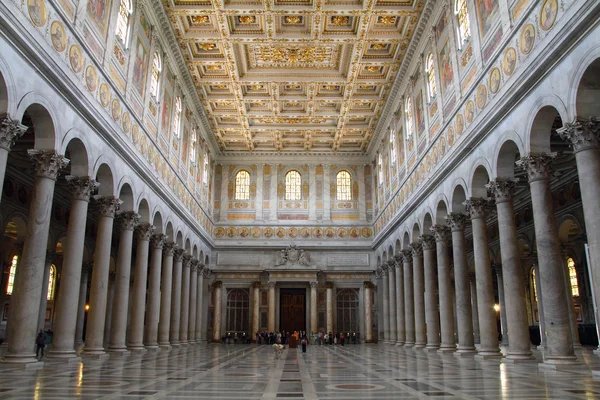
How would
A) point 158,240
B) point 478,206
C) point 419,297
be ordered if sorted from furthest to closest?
point 419,297 < point 158,240 < point 478,206

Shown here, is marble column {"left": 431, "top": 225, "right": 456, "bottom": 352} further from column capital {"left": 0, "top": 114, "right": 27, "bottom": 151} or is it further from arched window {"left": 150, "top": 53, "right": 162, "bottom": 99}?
column capital {"left": 0, "top": 114, "right": 27, "bottom": 151}

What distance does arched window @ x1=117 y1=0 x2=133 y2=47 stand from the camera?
1988cm

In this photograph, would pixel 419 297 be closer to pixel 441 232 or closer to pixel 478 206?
pixel 441 232

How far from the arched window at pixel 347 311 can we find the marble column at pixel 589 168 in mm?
28703

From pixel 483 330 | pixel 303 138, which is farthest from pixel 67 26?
pixel 303 138

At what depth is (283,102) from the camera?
34562mm

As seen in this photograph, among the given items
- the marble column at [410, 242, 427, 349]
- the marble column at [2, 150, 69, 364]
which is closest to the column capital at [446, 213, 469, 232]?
the marble column at [410, 242, 427, 349]

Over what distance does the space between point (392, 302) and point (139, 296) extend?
1747 centimetres

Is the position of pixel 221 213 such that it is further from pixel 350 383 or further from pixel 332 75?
pixel 350 383

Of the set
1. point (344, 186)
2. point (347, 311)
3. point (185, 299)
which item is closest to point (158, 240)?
point (185, 299)

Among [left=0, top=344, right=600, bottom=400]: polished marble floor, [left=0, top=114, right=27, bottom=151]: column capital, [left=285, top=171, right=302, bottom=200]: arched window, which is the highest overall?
[left=285, top=171, right=302, bottom=200]: arched window

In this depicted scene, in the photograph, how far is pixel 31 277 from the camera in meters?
13.2

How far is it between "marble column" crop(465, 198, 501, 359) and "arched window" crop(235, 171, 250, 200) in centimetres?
2505

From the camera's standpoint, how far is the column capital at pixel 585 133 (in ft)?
38.9
